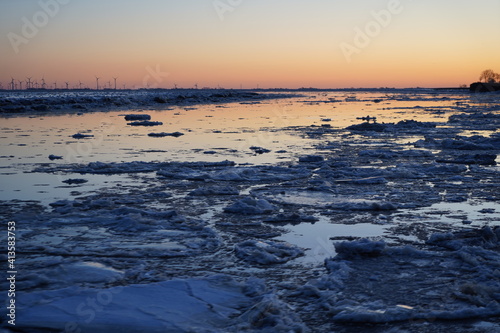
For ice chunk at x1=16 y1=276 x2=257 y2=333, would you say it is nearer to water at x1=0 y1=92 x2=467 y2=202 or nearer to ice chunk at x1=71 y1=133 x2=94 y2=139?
water at x1=0 y1=92 x2=467 y2=202

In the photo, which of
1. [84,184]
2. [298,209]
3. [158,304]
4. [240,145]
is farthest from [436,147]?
[158,304]

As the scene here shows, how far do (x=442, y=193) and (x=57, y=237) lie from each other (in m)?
5.62

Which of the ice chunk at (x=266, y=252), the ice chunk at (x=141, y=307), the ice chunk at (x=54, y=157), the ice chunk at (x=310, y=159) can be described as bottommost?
the ice chunk at (x=141, y=307)

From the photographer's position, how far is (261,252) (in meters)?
5.00

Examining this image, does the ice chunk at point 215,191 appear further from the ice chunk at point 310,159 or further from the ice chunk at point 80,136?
the ice chunk at point 80,136

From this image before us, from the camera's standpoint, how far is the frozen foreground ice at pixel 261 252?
3654 millimetres

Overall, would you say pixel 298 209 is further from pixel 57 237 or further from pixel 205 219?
pixel 57 237

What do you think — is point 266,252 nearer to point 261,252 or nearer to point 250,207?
point 261,252

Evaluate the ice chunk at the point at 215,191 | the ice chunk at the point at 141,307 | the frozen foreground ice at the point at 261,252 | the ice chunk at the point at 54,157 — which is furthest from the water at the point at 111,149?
the ice chunk at the point at 141,307

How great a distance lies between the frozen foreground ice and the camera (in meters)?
3.65

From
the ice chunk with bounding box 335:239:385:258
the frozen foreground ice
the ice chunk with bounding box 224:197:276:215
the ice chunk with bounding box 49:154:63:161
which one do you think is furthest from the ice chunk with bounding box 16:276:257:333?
the ice chunk with bounding box 49:154:63:161

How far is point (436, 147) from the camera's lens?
588 inches

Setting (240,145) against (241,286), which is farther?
(240,145)

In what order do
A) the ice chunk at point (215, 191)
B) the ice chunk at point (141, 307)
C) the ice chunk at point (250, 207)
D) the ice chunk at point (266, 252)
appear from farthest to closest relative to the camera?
1. the ice chunk at point (215, 191)
2. the ice chunk at point (250, 207)
3. the ice chunk at point (266, 252)
4. the ice chunk at point (141, 307)
